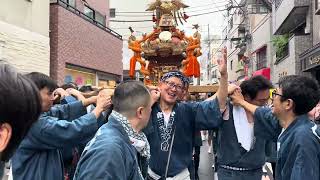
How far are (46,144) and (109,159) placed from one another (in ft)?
3.77

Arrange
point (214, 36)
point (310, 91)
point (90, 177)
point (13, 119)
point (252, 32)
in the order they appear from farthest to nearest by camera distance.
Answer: point (214, 36) < point (252, 32) < point (310, 91) < point (90, 177) < point (13, 119)

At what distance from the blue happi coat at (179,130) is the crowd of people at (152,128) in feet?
0.03

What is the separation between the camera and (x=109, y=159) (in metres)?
2.31

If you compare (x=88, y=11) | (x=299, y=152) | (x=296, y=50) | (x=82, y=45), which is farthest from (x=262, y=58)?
(x=299, y=152)

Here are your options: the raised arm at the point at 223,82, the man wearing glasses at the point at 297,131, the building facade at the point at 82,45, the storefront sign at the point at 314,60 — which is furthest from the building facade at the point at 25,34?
the storefront sign at the point at 314,60

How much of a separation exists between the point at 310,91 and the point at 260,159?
1414 millimetres

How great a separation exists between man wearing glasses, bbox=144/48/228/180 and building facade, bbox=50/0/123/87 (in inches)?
260

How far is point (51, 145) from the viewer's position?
3.27 meters

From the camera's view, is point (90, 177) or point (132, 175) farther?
point (132, 175)

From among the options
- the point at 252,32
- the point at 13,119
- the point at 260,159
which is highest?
the point at 252,32

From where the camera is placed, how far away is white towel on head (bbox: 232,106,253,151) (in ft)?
14.2

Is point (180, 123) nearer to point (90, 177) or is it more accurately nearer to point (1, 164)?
point (90, 177)

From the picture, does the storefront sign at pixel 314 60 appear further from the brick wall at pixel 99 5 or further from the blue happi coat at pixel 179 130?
the brick wall at pixel 99 5

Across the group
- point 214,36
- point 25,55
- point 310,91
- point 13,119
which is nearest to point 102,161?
point 13,119
